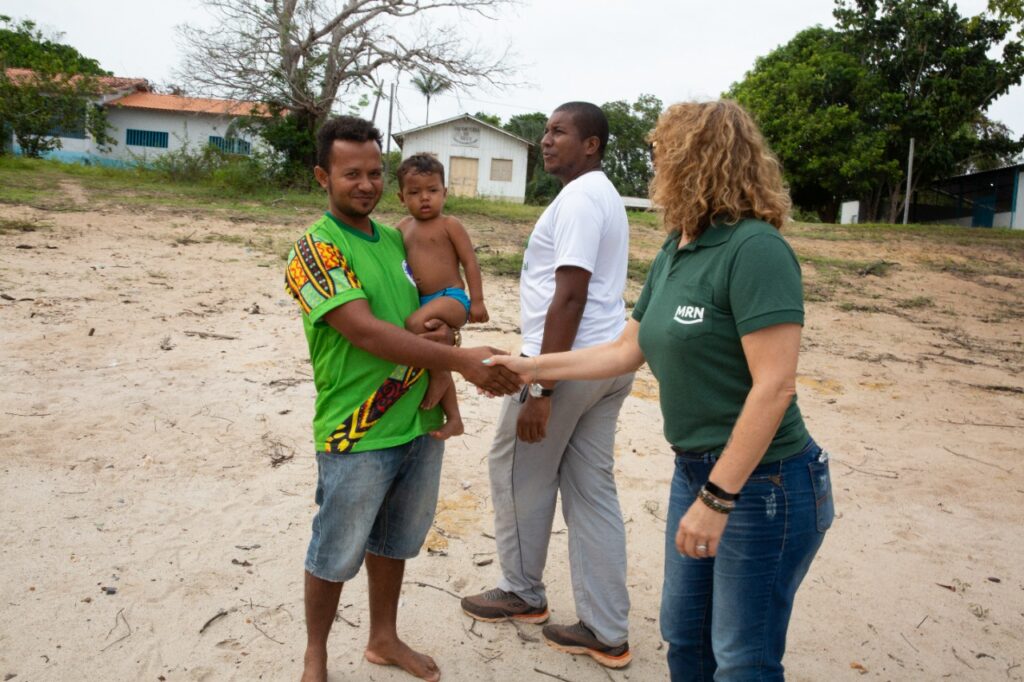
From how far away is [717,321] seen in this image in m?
1.98

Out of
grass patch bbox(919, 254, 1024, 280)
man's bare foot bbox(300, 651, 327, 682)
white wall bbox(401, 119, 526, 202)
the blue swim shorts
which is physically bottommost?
man's bare foot bbox(300, 651, 327, 682)

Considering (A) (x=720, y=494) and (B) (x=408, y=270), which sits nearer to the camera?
(A) (x=720, y=494)

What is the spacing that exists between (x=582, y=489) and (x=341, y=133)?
1.61 meters

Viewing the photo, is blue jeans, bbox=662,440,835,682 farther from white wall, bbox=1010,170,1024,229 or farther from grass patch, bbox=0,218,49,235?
white wall, bbox=1010,170,1024,229

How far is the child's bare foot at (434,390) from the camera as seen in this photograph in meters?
2.70

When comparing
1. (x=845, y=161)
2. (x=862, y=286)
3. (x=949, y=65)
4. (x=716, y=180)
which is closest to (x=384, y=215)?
(x=862, y=286)

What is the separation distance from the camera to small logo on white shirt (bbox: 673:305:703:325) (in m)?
2.01

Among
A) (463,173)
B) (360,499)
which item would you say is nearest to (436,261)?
(360,499)

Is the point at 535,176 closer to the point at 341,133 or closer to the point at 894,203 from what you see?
the point at 894,203

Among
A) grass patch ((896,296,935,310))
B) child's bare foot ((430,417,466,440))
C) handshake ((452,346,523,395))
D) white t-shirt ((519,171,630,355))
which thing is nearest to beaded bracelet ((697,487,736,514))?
handshake ((452,346,523,395))

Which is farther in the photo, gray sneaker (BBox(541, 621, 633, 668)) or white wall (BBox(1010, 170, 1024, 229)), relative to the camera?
white wall (BBox(1010, 170, 1024, 229))

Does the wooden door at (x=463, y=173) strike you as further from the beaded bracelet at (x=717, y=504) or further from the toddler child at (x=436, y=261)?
the beaded bracelet at (x=717, y=504)

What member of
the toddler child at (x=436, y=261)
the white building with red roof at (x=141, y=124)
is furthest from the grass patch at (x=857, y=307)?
the white building with red roof at (x=141, y=124)

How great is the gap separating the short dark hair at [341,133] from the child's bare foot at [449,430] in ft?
3.11
